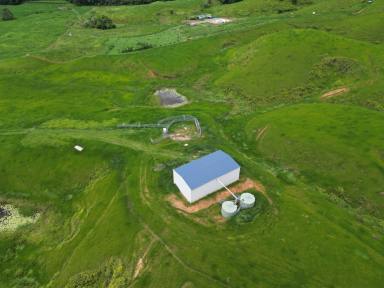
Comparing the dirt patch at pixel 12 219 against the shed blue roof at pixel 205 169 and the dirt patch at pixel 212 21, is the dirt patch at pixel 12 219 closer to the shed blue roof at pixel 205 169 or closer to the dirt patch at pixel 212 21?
the shed blue roof at pixel 205 169

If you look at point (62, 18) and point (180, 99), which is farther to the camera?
point (62, 18)

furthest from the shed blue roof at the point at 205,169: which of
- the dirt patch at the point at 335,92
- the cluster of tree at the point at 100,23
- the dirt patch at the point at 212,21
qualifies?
the cluster of tree at the point at 100,23

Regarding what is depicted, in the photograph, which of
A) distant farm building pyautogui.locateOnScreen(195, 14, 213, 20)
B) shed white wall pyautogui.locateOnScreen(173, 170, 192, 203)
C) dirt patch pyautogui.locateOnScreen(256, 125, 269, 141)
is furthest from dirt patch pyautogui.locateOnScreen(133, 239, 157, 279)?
distant farm building pyautogui.locateOnScreen(195, 14, 213, 20)

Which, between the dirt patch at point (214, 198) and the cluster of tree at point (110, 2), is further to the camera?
the cluster of tree at point (110, 2)

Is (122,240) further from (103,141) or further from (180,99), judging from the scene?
(180,99)

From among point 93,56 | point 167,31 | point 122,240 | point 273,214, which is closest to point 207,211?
point 273,214

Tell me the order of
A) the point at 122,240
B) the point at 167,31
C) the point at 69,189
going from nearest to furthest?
the point at 122,240
the point at 69,189
the point at 167,31

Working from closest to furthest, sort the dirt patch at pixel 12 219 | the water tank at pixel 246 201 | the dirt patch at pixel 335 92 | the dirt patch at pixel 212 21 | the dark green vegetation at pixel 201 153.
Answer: the dark green vegetation at pixel 201 153
the water tank at pixel 246 201
the dirt patch at pixel 12 219
the dirt patch at pixel 335 92
the dirt patch at pixel 212 21
